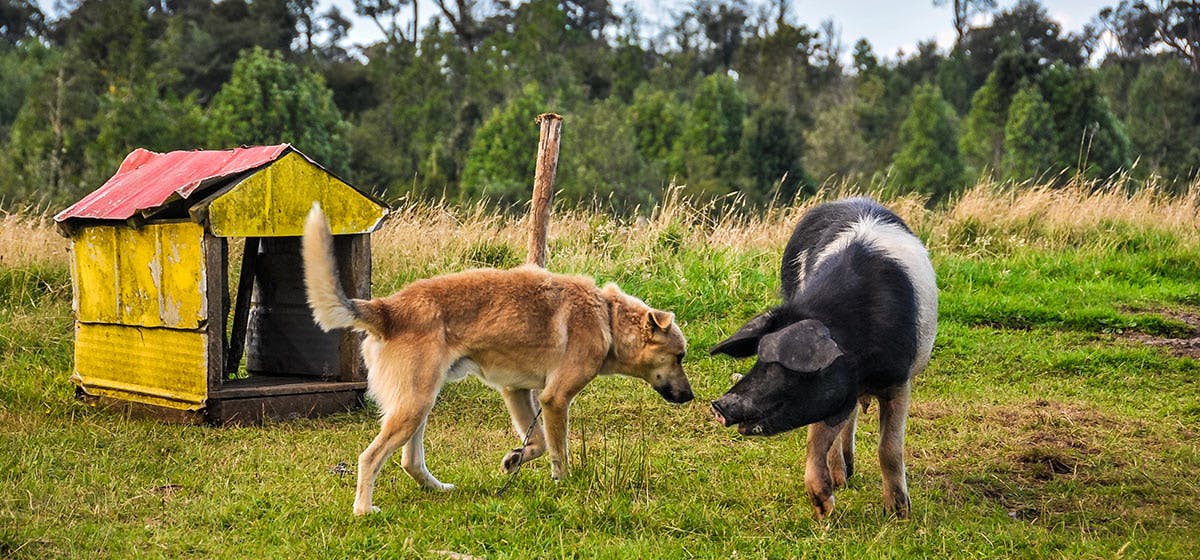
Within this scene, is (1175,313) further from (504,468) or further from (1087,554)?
(504,468)

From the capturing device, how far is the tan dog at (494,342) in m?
5.11

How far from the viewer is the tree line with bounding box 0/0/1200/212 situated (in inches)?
1214

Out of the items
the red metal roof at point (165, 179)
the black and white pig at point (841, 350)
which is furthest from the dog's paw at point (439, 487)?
the red metal roof at point (165, 179)

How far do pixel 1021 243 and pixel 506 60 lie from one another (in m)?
34.0

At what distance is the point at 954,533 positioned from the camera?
16.5 feet

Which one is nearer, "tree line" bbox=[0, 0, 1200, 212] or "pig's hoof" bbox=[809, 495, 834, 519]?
"pig's hoof" bbox=[809, 495, 834, 519]

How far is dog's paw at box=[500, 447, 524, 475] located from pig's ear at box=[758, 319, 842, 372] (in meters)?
1.44

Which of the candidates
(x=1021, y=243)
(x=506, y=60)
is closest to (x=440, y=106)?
(x=506, y=60)

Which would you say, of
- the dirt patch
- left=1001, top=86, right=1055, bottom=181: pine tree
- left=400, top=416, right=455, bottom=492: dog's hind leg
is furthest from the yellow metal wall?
left=1001, top=86, right=1055, bottom=181: pine tree

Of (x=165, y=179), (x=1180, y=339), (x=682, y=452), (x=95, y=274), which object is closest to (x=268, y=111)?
(x=95, y=274)

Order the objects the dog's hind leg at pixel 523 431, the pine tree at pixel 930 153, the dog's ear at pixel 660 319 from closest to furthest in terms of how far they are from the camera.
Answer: the dog's hind leg at pixel 523 431
the dog's ear at pixel 660 319
the pine tree at pixel 930 153

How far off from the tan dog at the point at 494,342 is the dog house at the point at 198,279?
2.18m

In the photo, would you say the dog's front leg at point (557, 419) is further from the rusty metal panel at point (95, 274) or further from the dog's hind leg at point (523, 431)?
the rusty metal panel at point (95, 274)

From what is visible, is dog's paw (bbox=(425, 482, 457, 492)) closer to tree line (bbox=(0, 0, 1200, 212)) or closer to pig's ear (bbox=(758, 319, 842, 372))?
pig's ear (bbox=(758, 319, 842, 372))
